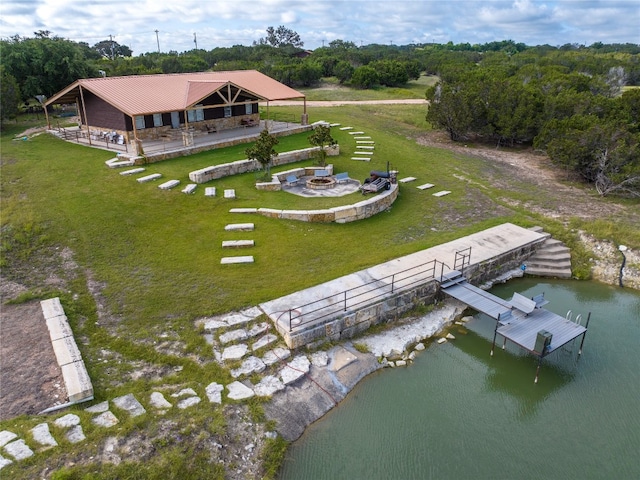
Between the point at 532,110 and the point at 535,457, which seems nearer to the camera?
the point at 535,457

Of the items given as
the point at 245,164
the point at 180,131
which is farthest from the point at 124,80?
the point at 245,164

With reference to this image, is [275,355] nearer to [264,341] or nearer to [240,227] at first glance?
[264,341]

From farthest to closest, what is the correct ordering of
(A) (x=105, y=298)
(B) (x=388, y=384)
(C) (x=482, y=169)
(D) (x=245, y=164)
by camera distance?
(C) (x=482, y=169) → (D) (x=245, y=164) → (A) (x=105, y=298) → (B) (x=388, y=384)

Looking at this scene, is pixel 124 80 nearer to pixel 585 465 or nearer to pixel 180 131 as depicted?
pixel 180 131

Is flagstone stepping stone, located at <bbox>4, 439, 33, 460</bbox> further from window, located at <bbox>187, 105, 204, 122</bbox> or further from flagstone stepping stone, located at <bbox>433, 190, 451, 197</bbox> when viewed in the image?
window, located at <bbox>187, 105, 204, 122</bbox>

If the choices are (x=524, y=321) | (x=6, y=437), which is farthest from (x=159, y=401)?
(x=524, y=321)

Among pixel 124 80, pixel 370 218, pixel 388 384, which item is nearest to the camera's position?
pixel 388 384
